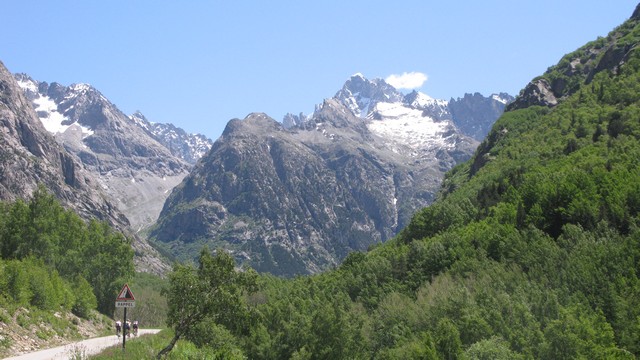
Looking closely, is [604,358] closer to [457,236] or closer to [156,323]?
[457,236]

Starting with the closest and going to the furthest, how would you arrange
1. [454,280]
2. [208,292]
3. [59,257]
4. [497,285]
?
[208,292] < [497,285] < [454,280] < [59,257]

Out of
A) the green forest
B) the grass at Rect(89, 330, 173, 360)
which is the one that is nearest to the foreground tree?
the green forest

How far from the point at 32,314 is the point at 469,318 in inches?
1730

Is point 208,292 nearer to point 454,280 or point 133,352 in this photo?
point 133,352

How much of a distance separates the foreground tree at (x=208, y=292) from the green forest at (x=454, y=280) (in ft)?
Answer: 0.36

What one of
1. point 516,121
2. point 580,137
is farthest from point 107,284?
point 516,121

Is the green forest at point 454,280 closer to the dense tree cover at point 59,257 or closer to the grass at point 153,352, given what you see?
the dense tree cover at point 59,257

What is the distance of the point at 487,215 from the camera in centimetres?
11894

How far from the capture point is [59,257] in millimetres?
99562

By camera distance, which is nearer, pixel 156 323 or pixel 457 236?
pixel 457 236

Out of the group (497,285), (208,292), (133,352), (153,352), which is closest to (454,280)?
(497,285)

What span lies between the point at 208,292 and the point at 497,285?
40887mm

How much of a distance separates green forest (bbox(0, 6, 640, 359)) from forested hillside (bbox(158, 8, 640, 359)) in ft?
0.75

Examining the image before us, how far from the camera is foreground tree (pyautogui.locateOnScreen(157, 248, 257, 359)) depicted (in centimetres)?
4466
